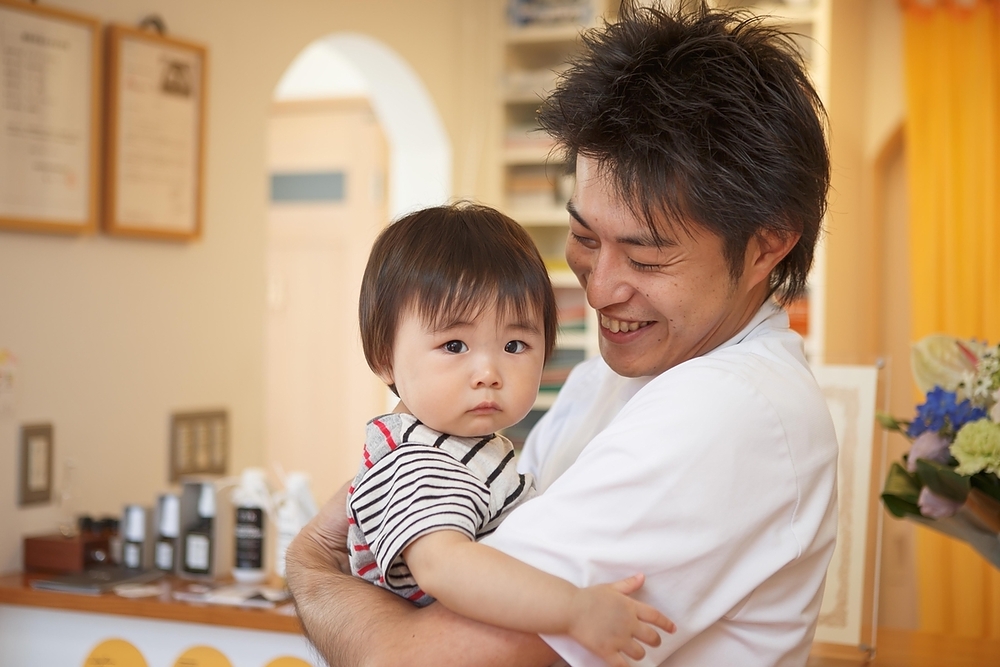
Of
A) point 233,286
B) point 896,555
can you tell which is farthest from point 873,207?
point 233,286

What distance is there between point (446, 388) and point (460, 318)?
0.08 metres

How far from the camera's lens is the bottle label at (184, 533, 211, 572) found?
2.44m

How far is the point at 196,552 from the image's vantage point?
2.45 metres

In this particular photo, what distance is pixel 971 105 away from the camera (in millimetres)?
4109

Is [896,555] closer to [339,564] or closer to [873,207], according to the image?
[873,207]

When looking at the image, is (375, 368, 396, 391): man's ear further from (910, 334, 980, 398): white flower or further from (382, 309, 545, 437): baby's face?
(910, 334, 980, 398): white flower

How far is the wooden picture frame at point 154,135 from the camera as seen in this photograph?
2.57m

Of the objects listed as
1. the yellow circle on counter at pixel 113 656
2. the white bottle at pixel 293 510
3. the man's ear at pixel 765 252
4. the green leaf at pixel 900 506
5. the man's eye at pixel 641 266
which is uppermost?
the man's ear at pixel 765 252

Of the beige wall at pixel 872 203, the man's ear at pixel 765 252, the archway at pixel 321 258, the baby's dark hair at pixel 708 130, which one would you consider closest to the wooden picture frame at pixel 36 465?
the baby's dark hair at pixel 708 130

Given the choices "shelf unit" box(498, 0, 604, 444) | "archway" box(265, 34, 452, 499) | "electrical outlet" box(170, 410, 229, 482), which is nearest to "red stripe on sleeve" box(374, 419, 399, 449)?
"electrical outlet" box(170, 410, 229, 482)

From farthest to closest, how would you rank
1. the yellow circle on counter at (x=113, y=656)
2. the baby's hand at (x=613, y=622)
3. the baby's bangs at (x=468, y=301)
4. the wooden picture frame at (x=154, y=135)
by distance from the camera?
1. the wooden picture frame at (x=154, y=135)
2. the yellow circle on counter at (x=113, y=656)
3. the baby's bangs at (x=468, y=301)
4. the baby's hand at (x=613, y=622)

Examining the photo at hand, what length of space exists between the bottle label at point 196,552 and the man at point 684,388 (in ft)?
3.60

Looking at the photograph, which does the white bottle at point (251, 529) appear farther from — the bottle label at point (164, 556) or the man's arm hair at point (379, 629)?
the man's arm hair at point (379, 629)

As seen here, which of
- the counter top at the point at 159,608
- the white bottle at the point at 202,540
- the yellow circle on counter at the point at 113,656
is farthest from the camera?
the white bottle at the point at 202,540
